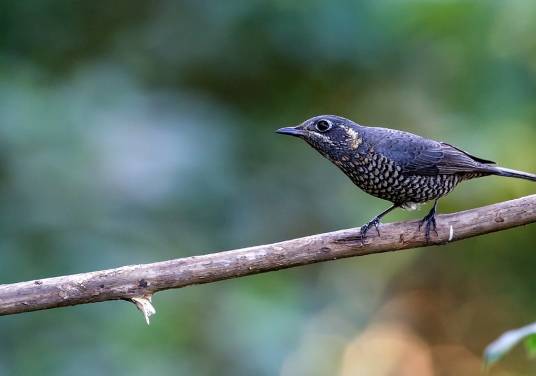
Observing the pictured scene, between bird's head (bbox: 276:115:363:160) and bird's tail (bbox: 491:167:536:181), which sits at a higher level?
bird's head (bbox: 276:115:363:160)

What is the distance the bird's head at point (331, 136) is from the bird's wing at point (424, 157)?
142 mm

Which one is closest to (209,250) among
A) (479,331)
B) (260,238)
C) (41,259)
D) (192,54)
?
(260,238)

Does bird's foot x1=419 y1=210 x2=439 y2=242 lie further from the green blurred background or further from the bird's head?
the green blurred background

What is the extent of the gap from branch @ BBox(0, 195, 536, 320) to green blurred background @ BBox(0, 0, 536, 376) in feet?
5.01

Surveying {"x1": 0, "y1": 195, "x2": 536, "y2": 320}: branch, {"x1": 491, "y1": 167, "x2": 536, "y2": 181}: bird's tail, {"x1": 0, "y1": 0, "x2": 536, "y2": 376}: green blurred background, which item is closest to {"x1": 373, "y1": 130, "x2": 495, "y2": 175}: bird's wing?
{"x1": 491, "y1": 167, "x2": 536, "y2": 181}: bird's tail

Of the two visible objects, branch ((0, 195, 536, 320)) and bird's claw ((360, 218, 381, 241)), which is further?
bird's claw ((360, 218, 381, 241))

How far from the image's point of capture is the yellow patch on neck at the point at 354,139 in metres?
4.61

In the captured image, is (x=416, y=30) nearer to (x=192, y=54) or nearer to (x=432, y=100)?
(x=432, y=100)

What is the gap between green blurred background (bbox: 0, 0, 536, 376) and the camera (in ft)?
17.3

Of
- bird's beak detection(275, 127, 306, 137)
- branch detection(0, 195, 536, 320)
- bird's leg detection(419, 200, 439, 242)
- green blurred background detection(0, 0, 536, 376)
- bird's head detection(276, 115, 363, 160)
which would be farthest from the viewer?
green blurred background detection(0, 0, 536, 376)

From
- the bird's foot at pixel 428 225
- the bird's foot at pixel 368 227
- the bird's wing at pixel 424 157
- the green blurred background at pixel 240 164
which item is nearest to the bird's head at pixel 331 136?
the bird's wing at pixel 424 157

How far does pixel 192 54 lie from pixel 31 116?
68.9 inches

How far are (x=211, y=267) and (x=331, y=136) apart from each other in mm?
1380

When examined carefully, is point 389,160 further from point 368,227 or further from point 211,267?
point 211,267
